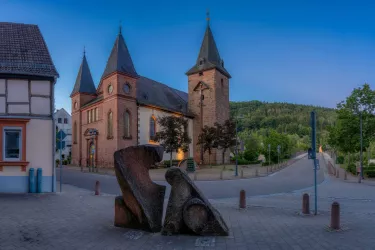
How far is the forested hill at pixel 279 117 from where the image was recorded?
125750 millimetres

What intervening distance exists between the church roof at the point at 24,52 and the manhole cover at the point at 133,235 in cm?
900

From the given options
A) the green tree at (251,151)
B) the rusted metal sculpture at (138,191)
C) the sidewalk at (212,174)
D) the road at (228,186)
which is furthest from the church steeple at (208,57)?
the rusted metal sculpture at (138,191)

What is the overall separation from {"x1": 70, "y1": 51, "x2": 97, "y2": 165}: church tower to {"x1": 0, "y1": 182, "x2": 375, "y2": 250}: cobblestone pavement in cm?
3323

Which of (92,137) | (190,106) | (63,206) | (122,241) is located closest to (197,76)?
(190,106)

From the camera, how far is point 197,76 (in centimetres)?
4553

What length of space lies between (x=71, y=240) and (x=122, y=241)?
3.43ft

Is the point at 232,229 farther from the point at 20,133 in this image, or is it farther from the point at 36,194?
the point at 20,133

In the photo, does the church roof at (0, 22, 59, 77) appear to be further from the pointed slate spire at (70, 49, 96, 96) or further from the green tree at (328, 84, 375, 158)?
the pointed slate spire at (70, 49, 96, 96)

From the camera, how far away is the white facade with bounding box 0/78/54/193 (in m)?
12.0

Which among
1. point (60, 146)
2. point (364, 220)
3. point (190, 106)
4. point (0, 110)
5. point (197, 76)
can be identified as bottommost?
point (364, 220)

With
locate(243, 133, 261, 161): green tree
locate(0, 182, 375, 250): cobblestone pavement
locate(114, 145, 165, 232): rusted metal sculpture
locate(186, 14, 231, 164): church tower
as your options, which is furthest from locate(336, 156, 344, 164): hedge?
locate(114, 145, 165, 232): rusted metal sculpture

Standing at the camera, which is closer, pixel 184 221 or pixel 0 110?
pixel 184 221

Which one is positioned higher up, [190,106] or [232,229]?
[190,106]

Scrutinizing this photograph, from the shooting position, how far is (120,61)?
3428cm
